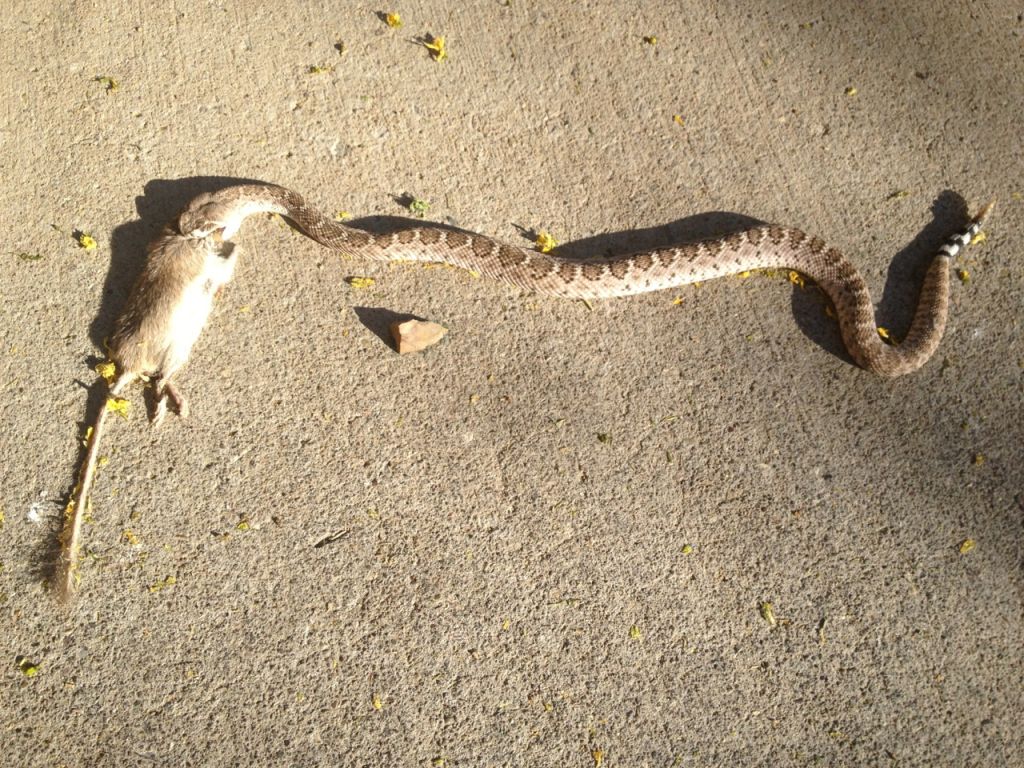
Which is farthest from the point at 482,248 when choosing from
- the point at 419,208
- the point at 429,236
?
the point at 419,208

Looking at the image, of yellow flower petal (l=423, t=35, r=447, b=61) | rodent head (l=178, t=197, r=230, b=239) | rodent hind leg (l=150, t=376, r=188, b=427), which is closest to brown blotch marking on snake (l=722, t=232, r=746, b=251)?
yellow flower petal (l=423, t=35, r=447, b=61)

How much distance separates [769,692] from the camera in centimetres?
384

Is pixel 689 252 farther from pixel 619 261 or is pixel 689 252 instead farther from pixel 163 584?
pixel 163 584

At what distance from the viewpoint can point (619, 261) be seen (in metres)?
4.67

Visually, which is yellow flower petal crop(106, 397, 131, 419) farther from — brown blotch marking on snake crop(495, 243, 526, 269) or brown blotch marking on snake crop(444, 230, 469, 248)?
brown blotch marking on snake crop(495, 243, 526, 269)

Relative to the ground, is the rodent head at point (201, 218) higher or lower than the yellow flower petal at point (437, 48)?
lower

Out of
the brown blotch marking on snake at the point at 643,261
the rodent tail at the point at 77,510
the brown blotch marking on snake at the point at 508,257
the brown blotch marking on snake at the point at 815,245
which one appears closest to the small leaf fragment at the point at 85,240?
the rodent tail at the point at 77,510

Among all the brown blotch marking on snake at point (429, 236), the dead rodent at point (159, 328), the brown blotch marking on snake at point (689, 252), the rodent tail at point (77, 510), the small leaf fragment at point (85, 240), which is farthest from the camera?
the brown blotch marking on snake at point (689, 252)

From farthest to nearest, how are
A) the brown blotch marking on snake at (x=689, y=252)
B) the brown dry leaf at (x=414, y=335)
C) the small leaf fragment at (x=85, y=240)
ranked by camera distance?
the brown blotch marking on snake at (x=689, y=252) → the small leaf fragment at (x=85, y=240) → the brown dry leaf at (x=414, y=335)

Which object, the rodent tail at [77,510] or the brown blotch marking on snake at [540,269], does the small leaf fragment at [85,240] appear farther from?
the brown blotch marking on snake at [540,269]

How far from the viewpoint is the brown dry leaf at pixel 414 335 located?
4316mm

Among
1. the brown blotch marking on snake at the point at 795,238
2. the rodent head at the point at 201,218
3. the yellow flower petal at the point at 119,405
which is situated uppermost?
the brown blotch marking on snake at the point at 795,238

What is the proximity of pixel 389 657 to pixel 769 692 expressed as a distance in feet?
6.42

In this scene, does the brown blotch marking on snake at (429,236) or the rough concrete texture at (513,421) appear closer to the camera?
the rough concrete texture at (513,421)
